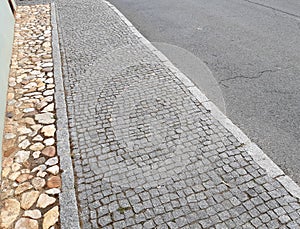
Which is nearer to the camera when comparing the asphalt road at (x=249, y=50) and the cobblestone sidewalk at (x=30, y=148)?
the cobblestone sidewalk at (x=30, y=148)

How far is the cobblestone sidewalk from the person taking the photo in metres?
3.04

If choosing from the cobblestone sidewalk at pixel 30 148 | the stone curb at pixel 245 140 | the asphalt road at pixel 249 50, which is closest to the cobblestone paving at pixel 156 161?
the stone curb at pixel 245 140

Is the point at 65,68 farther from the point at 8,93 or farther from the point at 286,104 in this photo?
the point at 286,104

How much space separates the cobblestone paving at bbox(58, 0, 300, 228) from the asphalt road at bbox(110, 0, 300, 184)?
68 centimetres

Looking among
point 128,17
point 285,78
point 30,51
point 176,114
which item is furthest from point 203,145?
point 128,17

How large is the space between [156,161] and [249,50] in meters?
4.51

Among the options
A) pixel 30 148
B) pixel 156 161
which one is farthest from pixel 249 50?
pixel 30 148

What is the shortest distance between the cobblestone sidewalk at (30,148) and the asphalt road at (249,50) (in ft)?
9.64

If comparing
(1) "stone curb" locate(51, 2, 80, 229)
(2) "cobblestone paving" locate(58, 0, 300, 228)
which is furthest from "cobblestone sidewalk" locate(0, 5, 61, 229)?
(2) "cobblestone paving" locate(58, 0, 300, 228)

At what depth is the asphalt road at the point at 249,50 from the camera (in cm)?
427

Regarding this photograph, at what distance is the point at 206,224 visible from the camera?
2.82 m

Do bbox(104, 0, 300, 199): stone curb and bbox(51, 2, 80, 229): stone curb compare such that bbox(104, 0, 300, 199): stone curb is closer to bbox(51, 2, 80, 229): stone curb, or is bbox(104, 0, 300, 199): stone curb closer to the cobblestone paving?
the cobblestone paving

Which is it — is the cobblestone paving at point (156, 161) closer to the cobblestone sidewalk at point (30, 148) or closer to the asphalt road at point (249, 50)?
the cobblestone sidewalk at point (30, 148)

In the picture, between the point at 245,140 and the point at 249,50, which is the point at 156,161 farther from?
the point at 249,50
